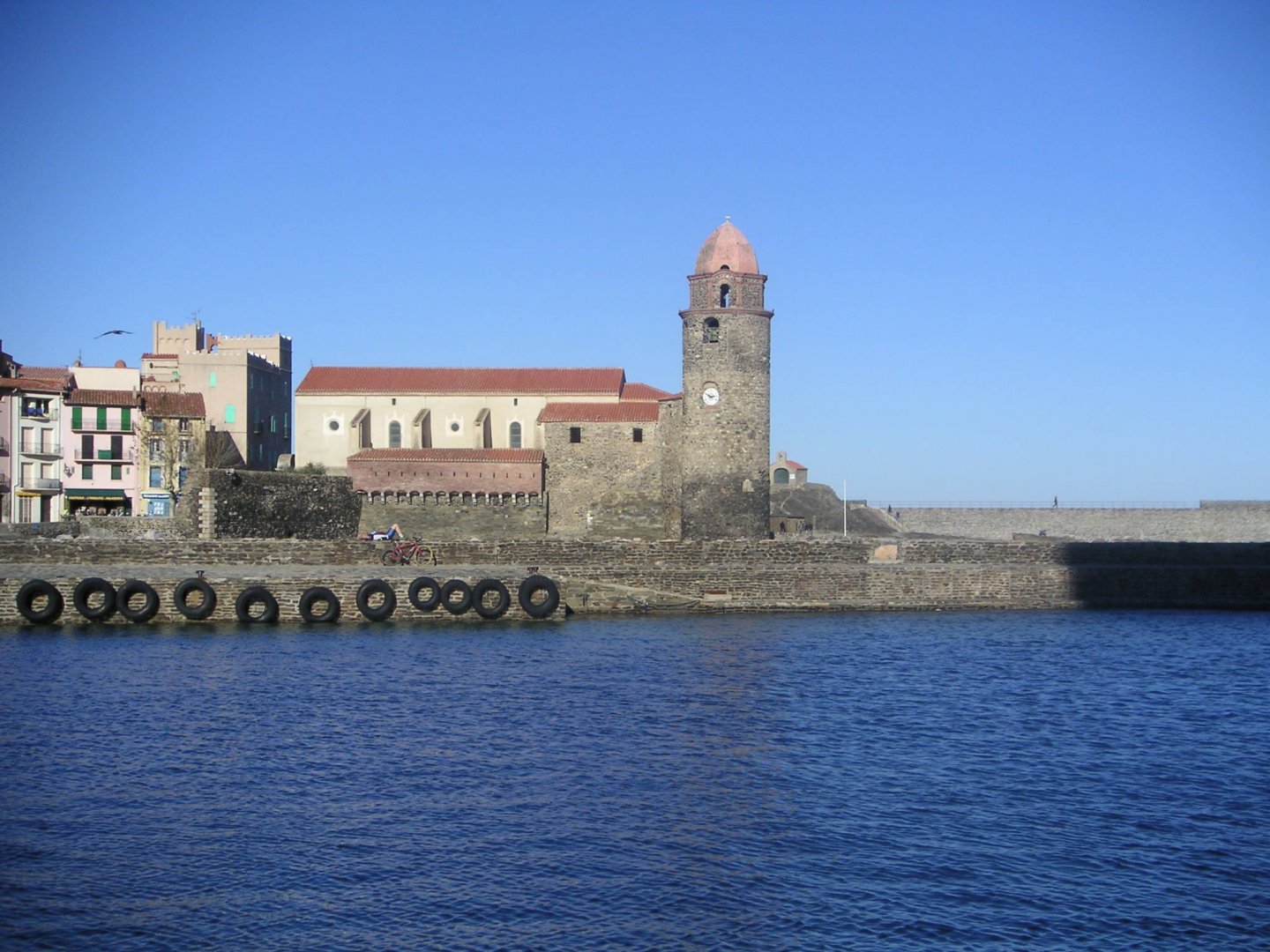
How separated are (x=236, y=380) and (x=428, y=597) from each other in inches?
1197

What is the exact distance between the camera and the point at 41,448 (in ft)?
172

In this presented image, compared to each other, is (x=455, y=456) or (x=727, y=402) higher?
(x=727, y=402)

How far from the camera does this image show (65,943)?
1127cm

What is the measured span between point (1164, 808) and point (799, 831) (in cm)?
430

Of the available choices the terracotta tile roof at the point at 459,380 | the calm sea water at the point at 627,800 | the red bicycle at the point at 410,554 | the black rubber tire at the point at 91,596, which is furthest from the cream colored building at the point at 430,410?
the calm sea water at the point at 627,800

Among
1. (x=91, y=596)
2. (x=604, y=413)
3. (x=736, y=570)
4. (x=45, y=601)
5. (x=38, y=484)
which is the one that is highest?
(x=604, y=413)

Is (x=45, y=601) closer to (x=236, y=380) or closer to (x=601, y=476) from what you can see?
(x=601, y=476)

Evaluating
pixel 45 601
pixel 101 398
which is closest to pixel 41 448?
pixel 101 398

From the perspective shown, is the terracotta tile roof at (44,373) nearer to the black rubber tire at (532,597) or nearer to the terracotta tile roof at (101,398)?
the terracotta tile roof at (101,398)

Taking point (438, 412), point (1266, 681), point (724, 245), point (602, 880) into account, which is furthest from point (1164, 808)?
point (438, 412)

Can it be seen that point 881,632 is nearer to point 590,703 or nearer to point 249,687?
point 590,703

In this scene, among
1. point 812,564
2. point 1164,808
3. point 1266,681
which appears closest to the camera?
point 1164,808

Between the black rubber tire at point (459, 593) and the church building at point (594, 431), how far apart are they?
14.5 metres

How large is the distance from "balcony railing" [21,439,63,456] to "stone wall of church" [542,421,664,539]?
18306 mm
